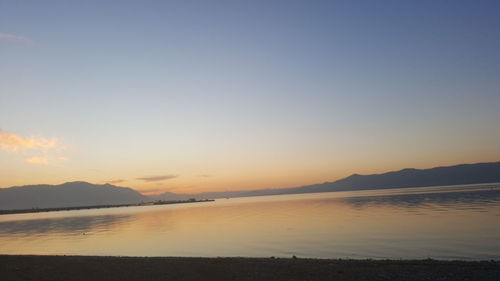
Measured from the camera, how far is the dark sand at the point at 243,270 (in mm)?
17438

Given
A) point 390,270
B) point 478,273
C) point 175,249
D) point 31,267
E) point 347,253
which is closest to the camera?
point 478,273

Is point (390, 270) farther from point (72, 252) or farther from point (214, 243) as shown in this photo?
point (72, 252)

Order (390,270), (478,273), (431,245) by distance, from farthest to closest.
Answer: (431,245), (390,270), (478,273)

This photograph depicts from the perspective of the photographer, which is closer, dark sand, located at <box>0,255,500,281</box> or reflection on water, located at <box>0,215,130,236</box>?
dark sand, located at <box>0,255,500,281</box>

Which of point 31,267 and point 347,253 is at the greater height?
point 31,267

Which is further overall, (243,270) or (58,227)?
(58,227)

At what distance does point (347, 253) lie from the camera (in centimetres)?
2858

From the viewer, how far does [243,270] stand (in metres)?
19.8

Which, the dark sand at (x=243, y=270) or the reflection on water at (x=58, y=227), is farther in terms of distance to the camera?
the reflection on water at (x=58, y=227)

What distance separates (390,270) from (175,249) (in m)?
22.8

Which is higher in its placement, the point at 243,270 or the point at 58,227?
the point at 243,270

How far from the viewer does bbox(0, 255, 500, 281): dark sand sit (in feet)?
57.2

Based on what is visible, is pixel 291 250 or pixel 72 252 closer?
pixel 291 250

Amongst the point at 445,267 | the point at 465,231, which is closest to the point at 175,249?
the point at 445,267
